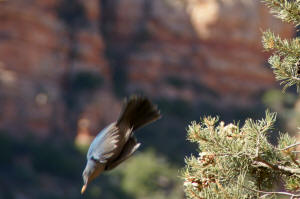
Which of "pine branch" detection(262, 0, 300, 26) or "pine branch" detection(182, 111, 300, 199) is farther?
"pine branch" detection(262, 0, 300, 26)

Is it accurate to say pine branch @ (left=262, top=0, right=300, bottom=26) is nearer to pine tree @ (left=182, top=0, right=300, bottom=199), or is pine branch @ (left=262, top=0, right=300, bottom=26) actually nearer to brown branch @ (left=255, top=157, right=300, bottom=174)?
pine tree @ (left=182, top=0, right=300, bottom=199)

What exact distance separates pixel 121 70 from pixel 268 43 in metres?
31.7

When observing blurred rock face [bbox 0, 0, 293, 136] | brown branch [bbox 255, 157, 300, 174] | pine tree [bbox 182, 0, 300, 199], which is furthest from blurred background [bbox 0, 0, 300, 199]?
brown branch [bbox 255, 157, 300, 174]

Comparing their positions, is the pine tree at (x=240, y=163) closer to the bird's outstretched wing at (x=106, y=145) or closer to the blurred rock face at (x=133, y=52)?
the bird's outstretched wing at (x=106, y=145)

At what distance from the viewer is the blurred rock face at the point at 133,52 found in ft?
102

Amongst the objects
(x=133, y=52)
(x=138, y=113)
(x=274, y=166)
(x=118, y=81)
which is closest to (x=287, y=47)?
(x=274, y=166)

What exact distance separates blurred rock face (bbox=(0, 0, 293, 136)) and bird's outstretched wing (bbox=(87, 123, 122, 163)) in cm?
2824

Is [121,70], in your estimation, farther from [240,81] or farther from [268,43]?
[268,43]

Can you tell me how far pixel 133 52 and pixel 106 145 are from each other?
32293 millimetres

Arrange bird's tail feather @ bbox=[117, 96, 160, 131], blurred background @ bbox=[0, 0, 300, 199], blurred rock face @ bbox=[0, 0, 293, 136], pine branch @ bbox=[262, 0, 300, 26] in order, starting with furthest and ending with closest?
blurred rock face @ bbox=[0, 0, 293, 136], blurred background @ bbox=[0, 0, 300, 199], pine branch @ bbox=[262, 0, 300, 26], bird's tail feather @ bbox=[117, 96, 160, 131]

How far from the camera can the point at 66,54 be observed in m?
32.4

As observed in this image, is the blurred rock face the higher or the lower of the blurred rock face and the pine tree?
the higher

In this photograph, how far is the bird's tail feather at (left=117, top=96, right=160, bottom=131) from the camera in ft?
8.15

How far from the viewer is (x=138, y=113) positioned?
254 centimetres
